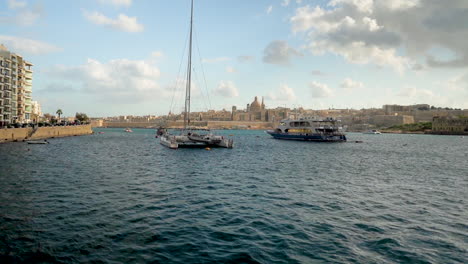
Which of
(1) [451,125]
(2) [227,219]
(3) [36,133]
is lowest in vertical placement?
(2) [227,219]

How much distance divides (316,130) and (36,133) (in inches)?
2734

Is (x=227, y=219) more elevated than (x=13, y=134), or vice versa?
(x=13, y=134)

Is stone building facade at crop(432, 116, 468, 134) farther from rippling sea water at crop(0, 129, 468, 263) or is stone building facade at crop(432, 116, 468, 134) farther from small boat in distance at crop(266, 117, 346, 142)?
rippling sea water at crop(0, 129, 468, 263)

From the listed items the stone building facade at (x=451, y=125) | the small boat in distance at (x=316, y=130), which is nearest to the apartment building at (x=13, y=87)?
the small boat in distance at (x=316, y=130)

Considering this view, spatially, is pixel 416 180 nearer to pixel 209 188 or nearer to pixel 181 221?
pixel 209 188

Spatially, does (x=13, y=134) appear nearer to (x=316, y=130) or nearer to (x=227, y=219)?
(x=227, y=219)

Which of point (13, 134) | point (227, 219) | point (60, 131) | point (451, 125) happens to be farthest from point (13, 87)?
point (451, 125)

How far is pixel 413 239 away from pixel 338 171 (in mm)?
18810

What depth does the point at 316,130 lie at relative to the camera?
286 feet

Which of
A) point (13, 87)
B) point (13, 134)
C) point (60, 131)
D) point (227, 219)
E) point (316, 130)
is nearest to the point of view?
point (227, 219)

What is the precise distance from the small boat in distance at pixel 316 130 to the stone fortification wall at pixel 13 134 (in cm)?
6655

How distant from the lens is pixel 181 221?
42.9 feet

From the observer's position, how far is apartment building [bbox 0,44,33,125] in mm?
70750

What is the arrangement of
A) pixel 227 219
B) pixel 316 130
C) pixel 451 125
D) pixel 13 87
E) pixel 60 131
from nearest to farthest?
1. pixel 227 219
2. pixel 13 87
3. pixel 60 131
4. pixel 316 130
5. pixel 451 125
